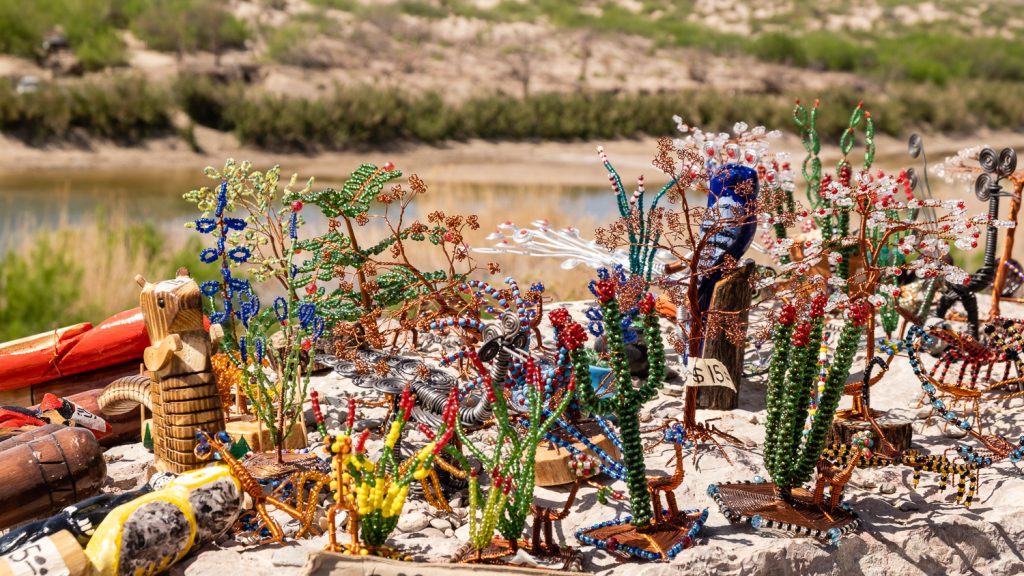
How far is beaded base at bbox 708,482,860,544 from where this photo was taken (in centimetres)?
317

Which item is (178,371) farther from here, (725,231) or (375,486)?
(725,231)

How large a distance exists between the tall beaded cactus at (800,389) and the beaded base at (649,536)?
315mm

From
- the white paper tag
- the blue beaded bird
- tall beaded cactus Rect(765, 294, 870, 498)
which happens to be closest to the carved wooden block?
the white paper tag

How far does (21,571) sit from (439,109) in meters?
17.2

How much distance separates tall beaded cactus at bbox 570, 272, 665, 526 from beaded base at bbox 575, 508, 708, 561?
5 cm

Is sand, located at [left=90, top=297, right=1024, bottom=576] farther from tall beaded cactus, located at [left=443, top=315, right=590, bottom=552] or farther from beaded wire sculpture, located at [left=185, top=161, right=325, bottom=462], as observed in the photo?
beaded wire sculpture, located at [left=185, top=161, right=325, bottom=462]

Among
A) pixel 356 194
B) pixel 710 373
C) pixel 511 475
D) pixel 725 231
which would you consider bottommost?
pixel 511 475

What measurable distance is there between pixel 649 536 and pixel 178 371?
166cm

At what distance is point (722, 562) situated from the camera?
10.0ft

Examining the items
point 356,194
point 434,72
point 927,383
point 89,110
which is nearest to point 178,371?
point 356,194

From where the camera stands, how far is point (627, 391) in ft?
9.76

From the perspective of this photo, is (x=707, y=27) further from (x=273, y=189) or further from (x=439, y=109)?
(x=273, y=189)

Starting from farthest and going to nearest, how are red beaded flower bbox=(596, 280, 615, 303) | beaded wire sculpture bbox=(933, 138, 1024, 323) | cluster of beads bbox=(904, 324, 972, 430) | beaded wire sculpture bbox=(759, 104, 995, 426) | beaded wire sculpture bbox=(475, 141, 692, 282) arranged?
beaded wire sculpture bbox=(475, 141, 692, 282) → beaded wire sculpture bbox=(933, 138, 1024, 323) → beaded wire sculpture bbox=(759, 104, 995, 426) → cluster of beads bbox=(904, 324, 972, 430) → red beaded flower bbox=(596, 280, 615, 303)

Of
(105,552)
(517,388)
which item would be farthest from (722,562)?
(105,552)
